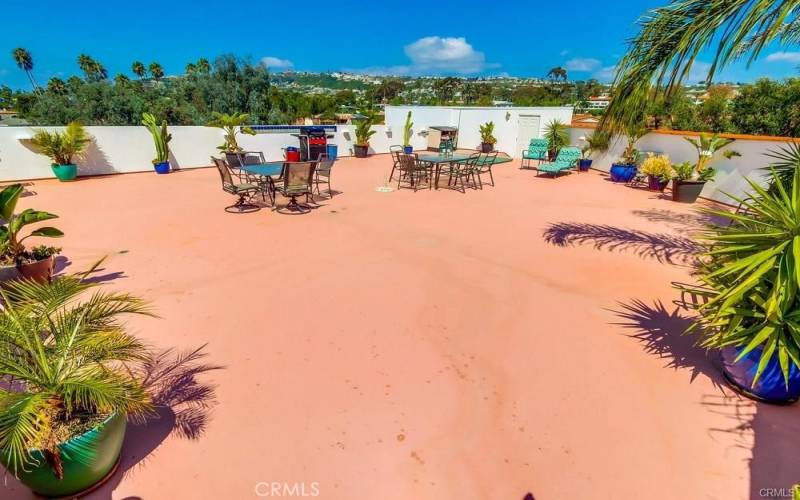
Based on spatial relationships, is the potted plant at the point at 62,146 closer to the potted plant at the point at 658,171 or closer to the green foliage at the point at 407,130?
the green foliage at the point at 407,130

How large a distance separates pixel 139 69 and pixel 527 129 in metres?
62.2

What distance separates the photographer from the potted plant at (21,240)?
3.41 meters

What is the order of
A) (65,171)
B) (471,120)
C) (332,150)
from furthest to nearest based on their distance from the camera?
(471,120), (332,150), (65,171)

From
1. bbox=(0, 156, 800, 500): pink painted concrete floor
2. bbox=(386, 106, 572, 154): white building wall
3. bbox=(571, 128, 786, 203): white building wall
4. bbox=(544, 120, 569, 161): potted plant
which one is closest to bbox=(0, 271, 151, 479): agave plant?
bbox=(0, 156, 800, 500): pink painted concrete floor

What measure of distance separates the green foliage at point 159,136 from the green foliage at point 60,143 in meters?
1.39

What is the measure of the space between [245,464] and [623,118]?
470 cm

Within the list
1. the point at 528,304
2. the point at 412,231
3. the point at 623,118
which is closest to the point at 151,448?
the point at 528,304

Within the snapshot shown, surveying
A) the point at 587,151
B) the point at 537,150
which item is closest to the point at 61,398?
the point at 537,150

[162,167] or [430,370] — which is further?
[162,167]

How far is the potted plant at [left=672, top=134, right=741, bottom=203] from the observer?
787cm

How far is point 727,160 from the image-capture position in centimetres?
805

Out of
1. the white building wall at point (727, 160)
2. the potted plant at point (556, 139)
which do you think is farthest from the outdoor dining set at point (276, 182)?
the potted plant at point (556, 139)

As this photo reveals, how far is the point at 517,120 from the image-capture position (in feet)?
49.6

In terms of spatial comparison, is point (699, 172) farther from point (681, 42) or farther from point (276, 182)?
point (276, 182)
